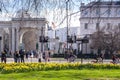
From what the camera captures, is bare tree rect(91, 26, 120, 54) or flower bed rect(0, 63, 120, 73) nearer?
flower bed rect(0, 63, 120, 73)

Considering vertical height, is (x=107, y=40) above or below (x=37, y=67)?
above

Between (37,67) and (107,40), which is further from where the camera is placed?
(107,40)

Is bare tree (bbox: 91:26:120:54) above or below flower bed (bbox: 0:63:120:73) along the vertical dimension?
above

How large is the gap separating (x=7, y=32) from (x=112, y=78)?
3237 inches

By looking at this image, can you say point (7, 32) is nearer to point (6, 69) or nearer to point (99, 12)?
point (6, 69)

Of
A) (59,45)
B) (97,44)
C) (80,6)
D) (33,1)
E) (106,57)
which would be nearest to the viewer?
(33,1)

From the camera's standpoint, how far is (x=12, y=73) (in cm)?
2428

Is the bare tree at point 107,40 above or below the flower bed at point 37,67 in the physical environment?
above

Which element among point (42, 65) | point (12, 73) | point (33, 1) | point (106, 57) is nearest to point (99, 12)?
point (33, 1)

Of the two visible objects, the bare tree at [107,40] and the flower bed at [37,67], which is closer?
the flower bed at [37,67]

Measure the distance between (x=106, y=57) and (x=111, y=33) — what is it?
10.4m

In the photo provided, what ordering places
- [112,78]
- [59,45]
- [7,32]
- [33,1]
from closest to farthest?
[33,1]
[112,78]
[59,45]
[7,32]

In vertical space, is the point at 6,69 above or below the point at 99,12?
below

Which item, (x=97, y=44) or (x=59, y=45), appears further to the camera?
(x=59, y=45)
